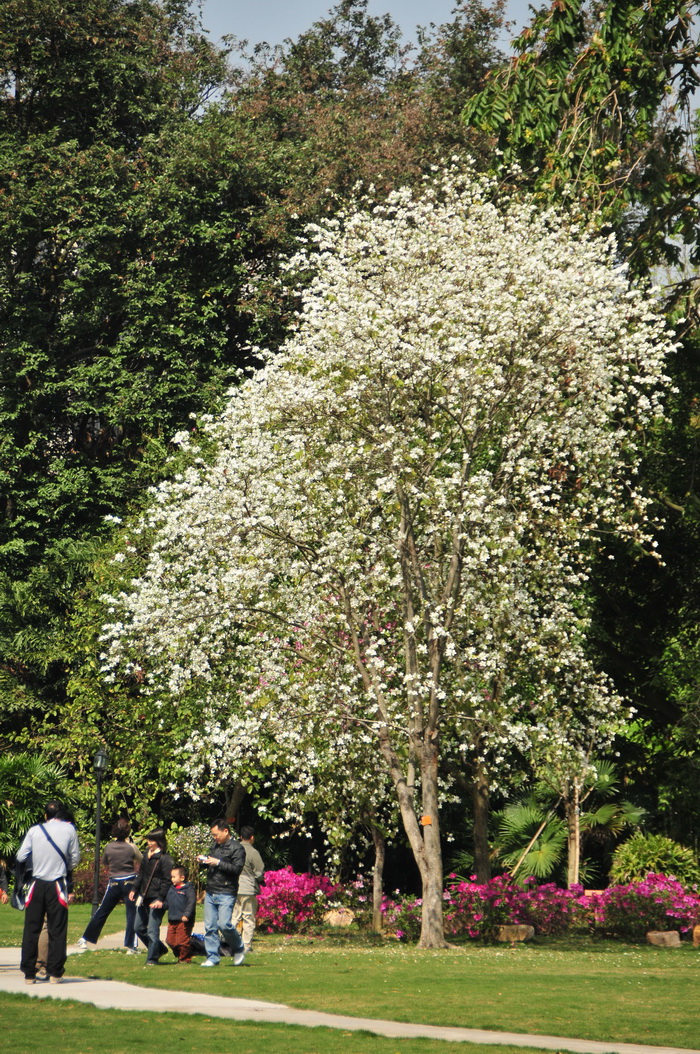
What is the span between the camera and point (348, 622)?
18.8 metres

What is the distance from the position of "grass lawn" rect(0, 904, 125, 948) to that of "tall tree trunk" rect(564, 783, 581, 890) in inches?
331

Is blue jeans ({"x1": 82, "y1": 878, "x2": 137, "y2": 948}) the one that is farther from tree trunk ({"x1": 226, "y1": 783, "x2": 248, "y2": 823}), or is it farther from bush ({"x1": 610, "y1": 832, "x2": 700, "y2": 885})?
tree trunk ({"x1": 226, "y1": 783, "x2": 248, "y2": 823})

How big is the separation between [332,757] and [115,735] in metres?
→ 9.74

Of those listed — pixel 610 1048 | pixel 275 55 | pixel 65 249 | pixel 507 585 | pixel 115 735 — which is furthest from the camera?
pixel 275 55

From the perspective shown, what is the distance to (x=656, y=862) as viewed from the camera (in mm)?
22250

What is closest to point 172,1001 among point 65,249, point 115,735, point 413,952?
point 413,952

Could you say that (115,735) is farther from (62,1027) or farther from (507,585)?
(62,1027)

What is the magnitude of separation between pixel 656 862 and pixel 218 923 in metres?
10.5

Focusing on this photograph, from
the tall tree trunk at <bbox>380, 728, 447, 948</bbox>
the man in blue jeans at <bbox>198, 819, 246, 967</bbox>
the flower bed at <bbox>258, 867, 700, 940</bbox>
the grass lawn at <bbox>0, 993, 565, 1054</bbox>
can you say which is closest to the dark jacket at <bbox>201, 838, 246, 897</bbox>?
the man in blue jeans at <bbox>198, 819, 246, 967</bbox>

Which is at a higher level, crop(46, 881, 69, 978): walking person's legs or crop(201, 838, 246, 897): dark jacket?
crop(201, 838, 246, 897): dark jacket

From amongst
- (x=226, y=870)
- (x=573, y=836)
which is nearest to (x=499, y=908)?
(x=573, y=836)

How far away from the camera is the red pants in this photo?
1519cm

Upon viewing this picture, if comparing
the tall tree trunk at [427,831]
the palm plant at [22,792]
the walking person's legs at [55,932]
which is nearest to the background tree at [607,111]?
the tall tree trunk at [427,831]

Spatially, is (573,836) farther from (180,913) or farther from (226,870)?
(226,870)
